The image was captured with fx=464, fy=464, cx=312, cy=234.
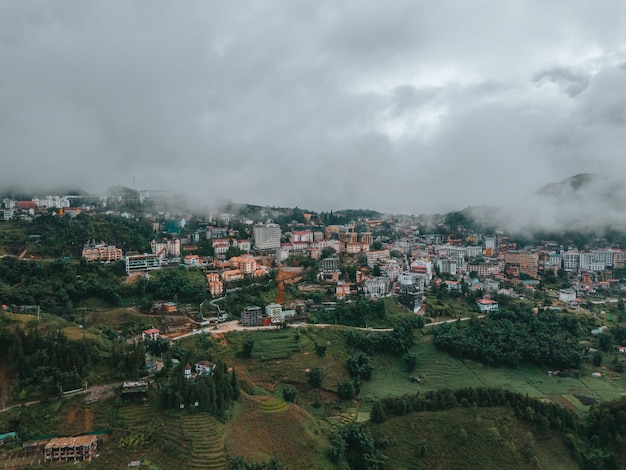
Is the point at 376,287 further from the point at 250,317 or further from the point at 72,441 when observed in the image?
the point at 72,441

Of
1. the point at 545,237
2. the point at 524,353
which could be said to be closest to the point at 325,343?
the point at 524,353

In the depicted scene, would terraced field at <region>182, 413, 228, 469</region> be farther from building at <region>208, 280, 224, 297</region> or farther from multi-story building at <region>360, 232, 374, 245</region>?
multi-story building at <region>360, 232, 374, 245</region>

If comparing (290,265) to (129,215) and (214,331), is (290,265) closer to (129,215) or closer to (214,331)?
(214,331)

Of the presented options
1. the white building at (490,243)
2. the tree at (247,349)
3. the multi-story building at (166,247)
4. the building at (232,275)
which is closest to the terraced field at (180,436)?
the tree at (247,349)

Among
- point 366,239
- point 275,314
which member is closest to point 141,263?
point 275,314

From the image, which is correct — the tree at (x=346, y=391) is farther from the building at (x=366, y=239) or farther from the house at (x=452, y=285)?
the building at (x=366, y=239)
